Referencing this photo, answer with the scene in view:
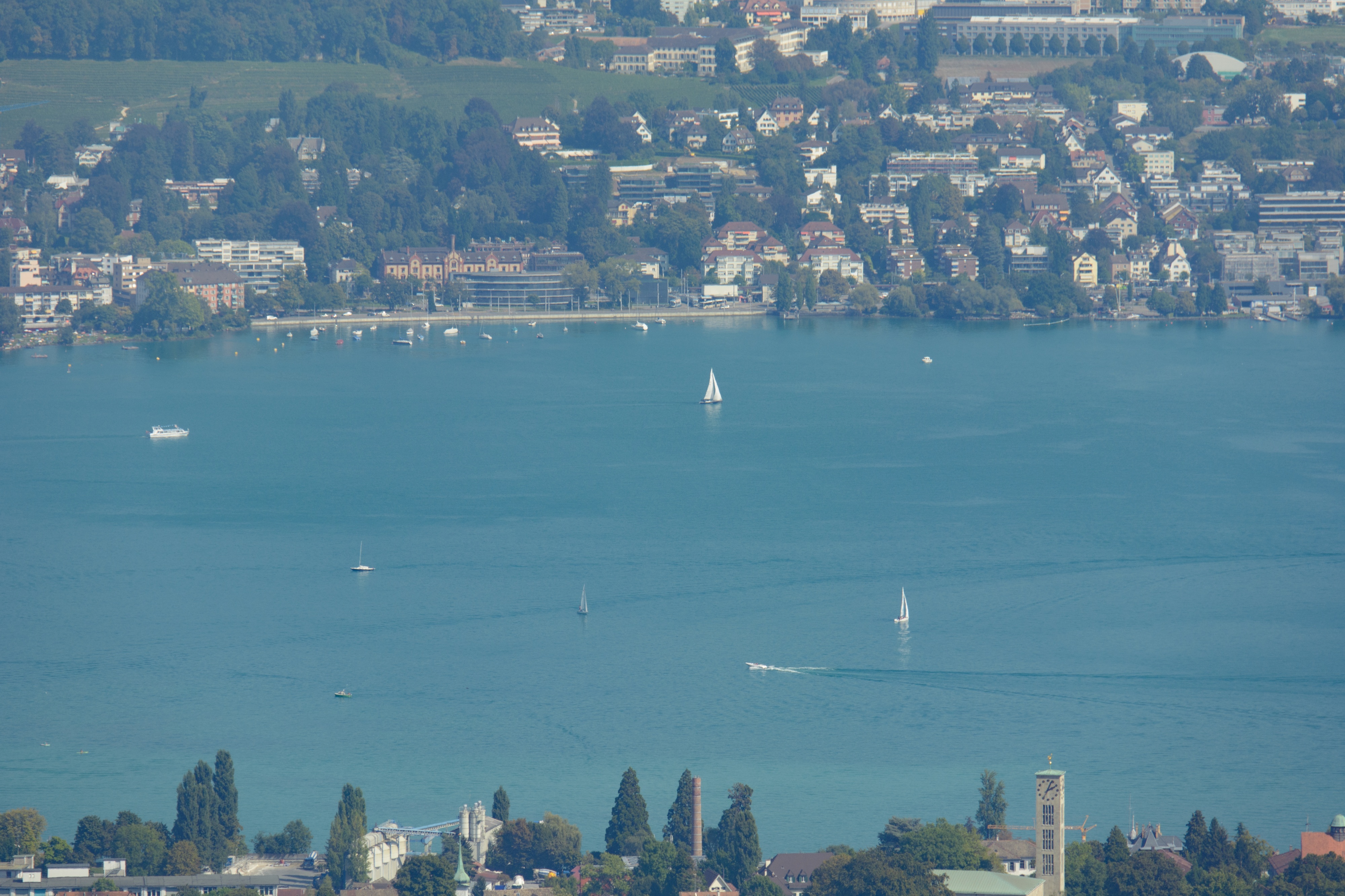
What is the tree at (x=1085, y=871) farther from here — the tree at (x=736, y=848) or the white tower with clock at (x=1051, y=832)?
the tree at (x=736, y=848)

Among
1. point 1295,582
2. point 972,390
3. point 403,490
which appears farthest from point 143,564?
point 972,390

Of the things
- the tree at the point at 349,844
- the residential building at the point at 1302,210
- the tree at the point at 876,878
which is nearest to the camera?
the tree at the point at 876,878

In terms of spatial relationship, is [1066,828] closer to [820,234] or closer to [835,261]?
[835,261]

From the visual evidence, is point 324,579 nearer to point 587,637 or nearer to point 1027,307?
point 587,637

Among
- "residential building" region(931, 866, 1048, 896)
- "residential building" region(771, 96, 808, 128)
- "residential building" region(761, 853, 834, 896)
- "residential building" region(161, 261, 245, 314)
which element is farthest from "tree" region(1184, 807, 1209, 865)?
"residential building" region(771, 96, 808, 128)

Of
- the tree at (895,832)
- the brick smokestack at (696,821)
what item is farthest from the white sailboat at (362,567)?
the tree at (895,832)

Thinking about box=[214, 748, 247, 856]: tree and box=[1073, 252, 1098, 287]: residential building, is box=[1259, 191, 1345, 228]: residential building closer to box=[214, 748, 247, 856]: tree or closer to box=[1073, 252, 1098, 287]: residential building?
box=[1073, 252, 1098, 287]: residential building
